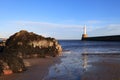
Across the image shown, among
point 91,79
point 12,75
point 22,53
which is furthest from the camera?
point 22,53

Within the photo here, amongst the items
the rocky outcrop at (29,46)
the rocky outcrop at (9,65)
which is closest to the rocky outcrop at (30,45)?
the rocky outcrop at (29,46)

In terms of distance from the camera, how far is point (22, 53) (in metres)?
23.3

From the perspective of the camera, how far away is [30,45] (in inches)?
964

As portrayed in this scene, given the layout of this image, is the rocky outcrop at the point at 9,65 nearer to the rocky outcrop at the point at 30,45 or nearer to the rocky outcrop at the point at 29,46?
the rocky outcrop at the point at 29,46

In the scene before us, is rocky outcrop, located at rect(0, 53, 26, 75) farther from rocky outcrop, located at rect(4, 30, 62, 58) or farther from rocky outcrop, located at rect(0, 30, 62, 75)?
rocky outcrop, located at rect(4, 30, 62, 58)

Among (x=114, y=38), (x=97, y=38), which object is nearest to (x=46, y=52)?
(x=114, y=38)

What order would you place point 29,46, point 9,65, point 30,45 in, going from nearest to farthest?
point 9,65, point 29,46, point 30,45

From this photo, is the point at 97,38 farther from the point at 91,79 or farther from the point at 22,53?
the point at 91,79

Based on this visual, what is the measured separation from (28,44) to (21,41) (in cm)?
70

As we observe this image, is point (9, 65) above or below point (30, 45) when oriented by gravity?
below

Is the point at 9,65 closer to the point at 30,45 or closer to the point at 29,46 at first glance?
the point at 29,46

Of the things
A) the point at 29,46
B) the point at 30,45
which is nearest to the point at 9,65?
the point at 29,46

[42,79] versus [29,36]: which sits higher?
[29,36]

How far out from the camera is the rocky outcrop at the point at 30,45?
2370 centimetres
